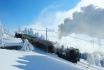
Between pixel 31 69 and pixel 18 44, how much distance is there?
24008 millimetres

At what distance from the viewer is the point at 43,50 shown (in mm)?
39250

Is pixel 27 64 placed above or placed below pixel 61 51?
below

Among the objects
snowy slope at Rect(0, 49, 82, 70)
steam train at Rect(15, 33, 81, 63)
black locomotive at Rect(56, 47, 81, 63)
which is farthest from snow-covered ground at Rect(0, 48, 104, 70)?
steam train at Rect(15, 33, 81, 63)

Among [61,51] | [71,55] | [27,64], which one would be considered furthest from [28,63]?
[61,51]

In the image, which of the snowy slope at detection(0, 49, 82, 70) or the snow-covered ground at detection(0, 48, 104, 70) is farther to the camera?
the snow-covered ground at detection(0, 48, 104, 70)

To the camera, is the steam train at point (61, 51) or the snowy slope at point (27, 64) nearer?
the snowy slope at point (27, 64)

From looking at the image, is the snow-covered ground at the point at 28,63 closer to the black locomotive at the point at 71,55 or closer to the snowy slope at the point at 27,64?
the snowy slope at the point at 27,64

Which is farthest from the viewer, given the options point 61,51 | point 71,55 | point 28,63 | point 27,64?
point 61,51

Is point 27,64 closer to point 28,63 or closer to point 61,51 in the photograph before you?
point 28,63

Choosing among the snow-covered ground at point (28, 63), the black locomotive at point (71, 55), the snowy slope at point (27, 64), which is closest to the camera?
the snowy slope at point (27, 64)

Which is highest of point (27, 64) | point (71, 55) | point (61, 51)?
point (61, 51)

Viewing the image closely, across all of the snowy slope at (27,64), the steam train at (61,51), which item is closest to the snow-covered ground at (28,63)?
the snowy slope at (27,64)

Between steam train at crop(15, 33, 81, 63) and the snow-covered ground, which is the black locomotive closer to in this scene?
steam train at crop(15, 33, 81, 63)

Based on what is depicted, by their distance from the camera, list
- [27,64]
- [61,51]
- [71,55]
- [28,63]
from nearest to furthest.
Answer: [27,64], [28,63], [71,55], [61,51]
